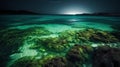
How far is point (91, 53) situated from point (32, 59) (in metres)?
1.44

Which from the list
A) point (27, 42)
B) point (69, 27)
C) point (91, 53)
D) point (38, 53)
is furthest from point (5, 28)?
point (91, 53)

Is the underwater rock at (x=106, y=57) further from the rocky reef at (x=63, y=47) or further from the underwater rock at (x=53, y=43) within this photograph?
the underwater rock at (x=53, y=43)

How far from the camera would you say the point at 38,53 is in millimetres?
3945

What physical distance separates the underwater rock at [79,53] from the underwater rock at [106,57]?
190mm

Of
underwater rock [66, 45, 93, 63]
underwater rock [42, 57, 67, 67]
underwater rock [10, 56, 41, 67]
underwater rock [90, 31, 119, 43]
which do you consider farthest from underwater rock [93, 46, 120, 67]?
underwater rock [10, 56, 41, 67]

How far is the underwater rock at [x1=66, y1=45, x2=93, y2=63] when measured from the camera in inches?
150

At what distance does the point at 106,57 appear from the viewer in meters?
3.65

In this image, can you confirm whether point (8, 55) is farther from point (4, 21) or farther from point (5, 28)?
point (4, 21)

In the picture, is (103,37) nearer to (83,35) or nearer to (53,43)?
(83,35)

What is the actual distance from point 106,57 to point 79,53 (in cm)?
64

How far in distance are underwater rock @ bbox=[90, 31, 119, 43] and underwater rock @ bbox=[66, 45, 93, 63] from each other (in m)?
0.46

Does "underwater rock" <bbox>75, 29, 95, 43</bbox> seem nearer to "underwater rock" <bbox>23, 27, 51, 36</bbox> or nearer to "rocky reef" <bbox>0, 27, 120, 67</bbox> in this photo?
"rocky reef" <bbox>0, 27, 120, 67</bbox>

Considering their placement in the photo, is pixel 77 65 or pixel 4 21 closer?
pixel 77 65

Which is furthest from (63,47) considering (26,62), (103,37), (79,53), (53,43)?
(103,37)
